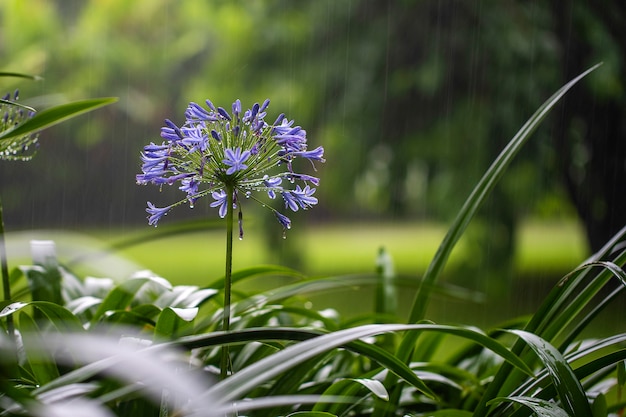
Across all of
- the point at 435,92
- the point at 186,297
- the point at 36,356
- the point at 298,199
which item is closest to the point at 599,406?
the point at 298,199

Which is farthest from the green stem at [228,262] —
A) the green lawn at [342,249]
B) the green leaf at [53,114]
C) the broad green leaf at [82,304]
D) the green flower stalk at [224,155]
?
the green lawn at [342,249]

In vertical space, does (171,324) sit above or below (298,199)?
below

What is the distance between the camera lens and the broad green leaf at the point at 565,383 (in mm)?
663

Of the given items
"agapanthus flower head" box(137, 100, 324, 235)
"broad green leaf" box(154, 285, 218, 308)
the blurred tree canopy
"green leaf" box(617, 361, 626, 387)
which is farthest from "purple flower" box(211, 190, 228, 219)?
the blurred tree canopy

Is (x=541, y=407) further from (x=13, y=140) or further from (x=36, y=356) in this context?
(x=13, y=140)

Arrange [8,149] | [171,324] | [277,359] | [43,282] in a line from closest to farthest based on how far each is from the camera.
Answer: [277,359] < [171,324] < [8,149] < [43,282]

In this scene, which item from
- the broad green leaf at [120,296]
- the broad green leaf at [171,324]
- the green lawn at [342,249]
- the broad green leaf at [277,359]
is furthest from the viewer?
the green lawn at [342,249]

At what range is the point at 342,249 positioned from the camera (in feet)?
27.6

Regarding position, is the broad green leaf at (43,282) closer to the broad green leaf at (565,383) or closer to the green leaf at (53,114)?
the green leaf at (53,114)

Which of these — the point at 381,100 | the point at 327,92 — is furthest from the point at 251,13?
the point at 381,100

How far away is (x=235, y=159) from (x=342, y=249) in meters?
7.79

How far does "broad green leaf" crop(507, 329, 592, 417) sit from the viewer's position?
0.66m

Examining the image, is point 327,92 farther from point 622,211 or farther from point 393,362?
point 393,362

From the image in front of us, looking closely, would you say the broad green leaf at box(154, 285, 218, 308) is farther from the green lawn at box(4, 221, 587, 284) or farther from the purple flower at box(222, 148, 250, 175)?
the green lawn at box(4, 221, 587, 284)
